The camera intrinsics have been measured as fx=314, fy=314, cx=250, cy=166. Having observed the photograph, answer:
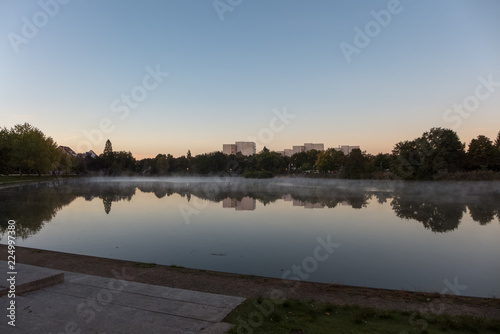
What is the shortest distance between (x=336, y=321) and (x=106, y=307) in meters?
4.26

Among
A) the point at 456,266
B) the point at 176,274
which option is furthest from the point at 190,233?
the point at 456,266

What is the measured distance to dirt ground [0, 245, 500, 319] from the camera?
6.70 meters

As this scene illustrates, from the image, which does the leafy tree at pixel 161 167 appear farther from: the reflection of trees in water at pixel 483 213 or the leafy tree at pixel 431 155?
the reflection of trees in water at pixel 483 213

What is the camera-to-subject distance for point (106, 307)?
5.91 meters

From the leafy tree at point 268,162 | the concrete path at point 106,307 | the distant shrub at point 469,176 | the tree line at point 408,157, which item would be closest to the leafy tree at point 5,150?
the tree line at point 408,157

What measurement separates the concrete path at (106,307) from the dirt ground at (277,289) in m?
1.03

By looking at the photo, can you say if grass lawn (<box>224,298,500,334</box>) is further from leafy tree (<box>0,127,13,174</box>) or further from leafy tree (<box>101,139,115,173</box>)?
leafy tree (<box>101,139,115,173</box>)

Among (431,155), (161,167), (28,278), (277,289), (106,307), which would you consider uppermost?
(431,155)

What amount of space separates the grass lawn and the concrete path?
0.43 metres

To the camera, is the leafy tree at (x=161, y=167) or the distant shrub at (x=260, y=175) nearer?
the distant shrub at (x=260, y=175)

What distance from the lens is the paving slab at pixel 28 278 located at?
249 inches

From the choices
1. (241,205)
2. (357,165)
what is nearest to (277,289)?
(241,205)

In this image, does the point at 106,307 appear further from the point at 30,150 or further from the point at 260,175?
the point at 260,175

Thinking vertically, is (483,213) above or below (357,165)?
below
